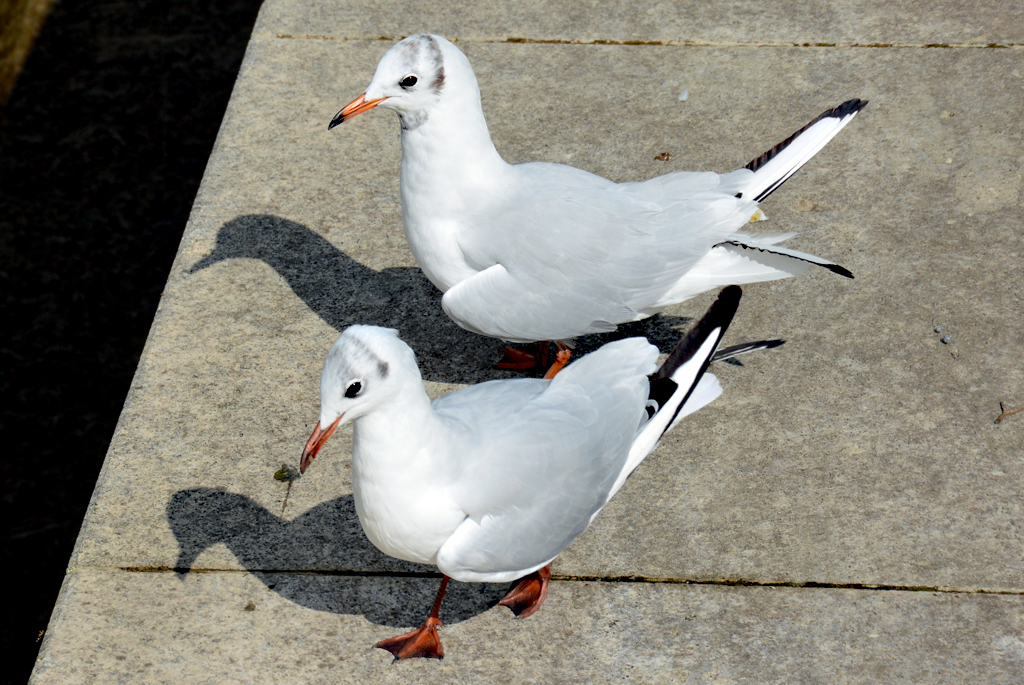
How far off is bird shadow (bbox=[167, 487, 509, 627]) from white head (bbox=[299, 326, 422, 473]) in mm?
847

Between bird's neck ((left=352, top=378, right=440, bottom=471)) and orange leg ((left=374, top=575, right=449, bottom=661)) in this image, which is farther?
orange leg ((left=374, top=575, right=449, bottom=661))

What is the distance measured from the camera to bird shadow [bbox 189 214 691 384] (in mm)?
4316

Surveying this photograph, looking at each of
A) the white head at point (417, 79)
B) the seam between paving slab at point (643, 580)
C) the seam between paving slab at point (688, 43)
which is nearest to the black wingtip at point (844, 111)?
the white head at point (417, 79)

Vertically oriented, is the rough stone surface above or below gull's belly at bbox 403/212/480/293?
below

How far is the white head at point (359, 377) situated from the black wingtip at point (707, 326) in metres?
0.97

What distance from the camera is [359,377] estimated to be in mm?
2701

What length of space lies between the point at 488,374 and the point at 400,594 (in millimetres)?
1156

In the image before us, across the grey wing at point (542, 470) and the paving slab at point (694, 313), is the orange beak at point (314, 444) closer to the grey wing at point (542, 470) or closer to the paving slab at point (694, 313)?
the grey wing at point (542, 470)

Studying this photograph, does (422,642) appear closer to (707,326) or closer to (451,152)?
(707,326)

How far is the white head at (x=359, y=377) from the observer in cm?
271

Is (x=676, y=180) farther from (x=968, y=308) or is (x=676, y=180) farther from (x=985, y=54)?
(x=985, y=54)

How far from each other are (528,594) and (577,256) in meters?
1.28

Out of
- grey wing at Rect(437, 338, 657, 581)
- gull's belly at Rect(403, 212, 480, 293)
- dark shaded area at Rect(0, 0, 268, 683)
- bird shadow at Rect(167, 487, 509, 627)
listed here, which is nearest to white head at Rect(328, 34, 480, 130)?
gull's belly at Rect(403, 212, 480, 293)

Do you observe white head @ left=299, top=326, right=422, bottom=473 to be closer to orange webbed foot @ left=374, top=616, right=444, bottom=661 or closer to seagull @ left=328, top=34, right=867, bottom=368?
orange webbed foot @ left=374, top=616, right=444, bottom=661
